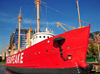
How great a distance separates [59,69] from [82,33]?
12.4 ft

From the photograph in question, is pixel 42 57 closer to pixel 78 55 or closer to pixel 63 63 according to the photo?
pixel 63 63

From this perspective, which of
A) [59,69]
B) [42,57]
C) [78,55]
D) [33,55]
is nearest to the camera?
[78,55]

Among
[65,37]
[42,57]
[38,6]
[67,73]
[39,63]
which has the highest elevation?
[38,6]

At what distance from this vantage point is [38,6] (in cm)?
1530

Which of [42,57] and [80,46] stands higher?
[80,46]

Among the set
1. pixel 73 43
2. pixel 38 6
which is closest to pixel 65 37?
pixel 73 43

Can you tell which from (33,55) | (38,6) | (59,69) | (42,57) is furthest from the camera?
(38,6)

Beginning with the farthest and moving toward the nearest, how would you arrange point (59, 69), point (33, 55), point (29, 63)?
point (29, 63) → point (33, 55) → point (59, 69)

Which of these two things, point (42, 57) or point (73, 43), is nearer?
point (73, 43)

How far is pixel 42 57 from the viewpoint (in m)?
9.30

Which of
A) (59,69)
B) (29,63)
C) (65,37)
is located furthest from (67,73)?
(29,63)

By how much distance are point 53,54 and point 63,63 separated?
121cm

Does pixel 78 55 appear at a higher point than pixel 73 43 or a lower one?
lower

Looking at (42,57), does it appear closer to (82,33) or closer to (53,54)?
(53,54)
